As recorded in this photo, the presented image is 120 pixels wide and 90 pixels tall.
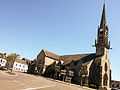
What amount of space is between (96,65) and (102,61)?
8.23 ft

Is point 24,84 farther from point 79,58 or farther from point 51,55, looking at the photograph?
point 51,55

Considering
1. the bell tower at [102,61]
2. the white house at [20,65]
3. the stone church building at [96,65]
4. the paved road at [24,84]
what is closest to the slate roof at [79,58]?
the stone church building at [96,65]

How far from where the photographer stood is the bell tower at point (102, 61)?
2584 inches

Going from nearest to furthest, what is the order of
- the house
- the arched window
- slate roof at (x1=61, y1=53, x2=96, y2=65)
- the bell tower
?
the bell tower → the arched window → slate roof at (x1=61, y1=53, x2=96, y2=65) → the house

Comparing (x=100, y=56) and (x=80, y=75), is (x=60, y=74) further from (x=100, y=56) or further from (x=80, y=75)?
(x=100, y=56)

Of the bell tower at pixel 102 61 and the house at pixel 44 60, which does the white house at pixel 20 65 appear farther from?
the bell tower at pixel 102 61

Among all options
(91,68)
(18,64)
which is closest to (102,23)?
(91,68)

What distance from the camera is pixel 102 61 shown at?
→ 67.6 meters

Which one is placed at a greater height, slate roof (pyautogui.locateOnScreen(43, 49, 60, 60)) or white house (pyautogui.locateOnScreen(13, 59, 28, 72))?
slate roof (pyautogui.locateOnScreen(43, 49, 60, 60))

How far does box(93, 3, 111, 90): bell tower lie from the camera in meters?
65.6

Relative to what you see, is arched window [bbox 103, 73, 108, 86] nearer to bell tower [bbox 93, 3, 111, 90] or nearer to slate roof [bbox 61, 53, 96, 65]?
bell tower [bbox 93, 3, 111, 90]

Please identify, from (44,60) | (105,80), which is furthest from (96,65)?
(44,60)

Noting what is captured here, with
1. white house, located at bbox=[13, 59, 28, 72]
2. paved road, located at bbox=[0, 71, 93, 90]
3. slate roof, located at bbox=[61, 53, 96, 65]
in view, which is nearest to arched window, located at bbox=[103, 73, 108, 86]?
slate roof, located at bbox=[61, 53, 96, 65]

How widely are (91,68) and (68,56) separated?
62.5ft
